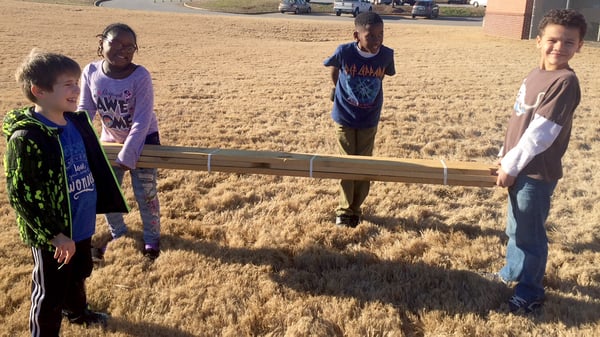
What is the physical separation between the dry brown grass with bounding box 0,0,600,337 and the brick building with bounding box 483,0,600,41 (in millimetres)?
10305

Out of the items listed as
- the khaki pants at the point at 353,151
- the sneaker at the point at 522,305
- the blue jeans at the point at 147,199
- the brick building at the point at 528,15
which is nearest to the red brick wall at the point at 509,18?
the brick building at the point at 528,15

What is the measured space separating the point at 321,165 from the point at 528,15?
54.3 feet

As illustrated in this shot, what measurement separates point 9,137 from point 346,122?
7.54 ft

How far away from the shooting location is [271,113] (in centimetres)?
732

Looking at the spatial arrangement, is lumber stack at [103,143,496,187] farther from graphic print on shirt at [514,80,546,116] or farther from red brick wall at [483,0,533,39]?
red brick wall at [483,0,533,39]

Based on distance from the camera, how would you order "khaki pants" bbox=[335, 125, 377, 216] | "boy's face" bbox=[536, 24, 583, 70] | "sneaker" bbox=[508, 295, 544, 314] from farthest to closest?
"khaki pants" bbox=[335, 125, 377, 216] < "sneaker" bbox=[508, 295, 544, 314] < "boy's face" bbox=[536, 24, 583, 70]

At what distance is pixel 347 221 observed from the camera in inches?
153

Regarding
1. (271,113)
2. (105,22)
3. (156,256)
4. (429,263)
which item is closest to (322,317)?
(429,263)

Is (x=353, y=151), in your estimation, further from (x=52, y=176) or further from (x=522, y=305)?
(x=52, y=176)

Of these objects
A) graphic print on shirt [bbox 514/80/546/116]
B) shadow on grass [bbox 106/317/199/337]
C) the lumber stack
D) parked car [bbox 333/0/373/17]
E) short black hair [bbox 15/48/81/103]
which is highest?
parked car [bbox 333/0/373/17]

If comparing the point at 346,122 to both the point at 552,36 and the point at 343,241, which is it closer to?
the point at 343,241

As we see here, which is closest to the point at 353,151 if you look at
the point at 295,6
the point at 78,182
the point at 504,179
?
the point at 504,179

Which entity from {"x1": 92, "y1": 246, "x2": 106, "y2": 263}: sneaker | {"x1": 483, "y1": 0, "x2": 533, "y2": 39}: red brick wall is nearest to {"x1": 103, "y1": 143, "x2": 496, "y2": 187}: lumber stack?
{"x1": 92, "y1": 246, "x2": 106, "y2": 263}: sneaker

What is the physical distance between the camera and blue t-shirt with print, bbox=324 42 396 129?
144 inches
